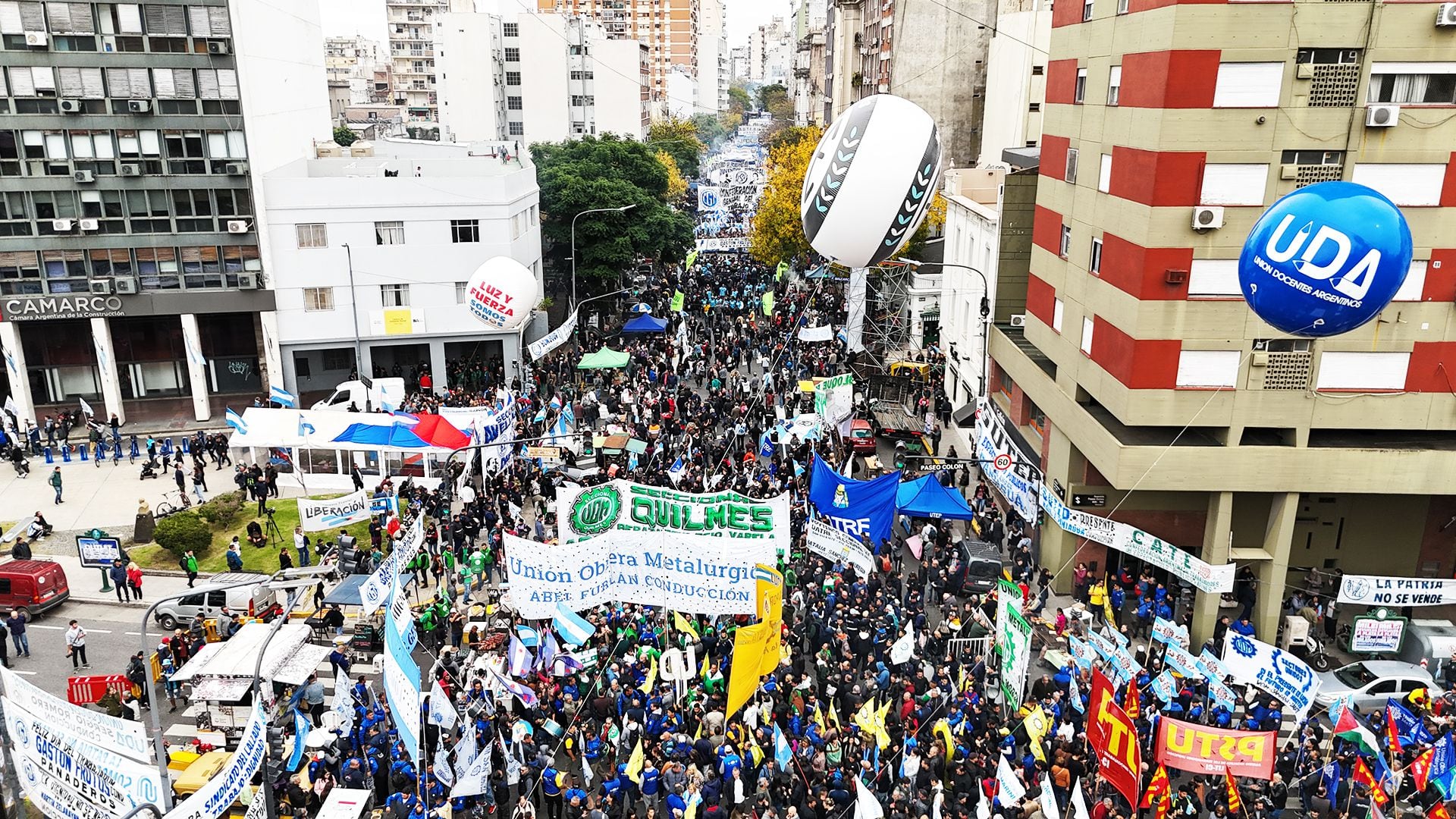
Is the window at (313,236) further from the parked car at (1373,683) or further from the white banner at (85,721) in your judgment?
the parked car at (1373,683)

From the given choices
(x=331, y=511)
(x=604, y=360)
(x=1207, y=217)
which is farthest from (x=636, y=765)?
(x=604, y=360)

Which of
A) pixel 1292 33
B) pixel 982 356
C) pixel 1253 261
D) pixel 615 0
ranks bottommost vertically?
pixel 982 356

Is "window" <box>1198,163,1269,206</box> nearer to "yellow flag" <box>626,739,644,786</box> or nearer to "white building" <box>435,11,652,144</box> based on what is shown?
"yellow flag" <box>626,739,644,786</box>

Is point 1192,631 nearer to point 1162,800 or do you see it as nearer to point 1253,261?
point 1162,800

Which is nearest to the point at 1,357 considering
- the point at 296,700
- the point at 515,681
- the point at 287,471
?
the point at 287,471

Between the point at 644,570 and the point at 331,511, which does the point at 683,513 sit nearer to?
the point at 644,570

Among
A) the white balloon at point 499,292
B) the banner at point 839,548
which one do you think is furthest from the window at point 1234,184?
the white balloon at point 499,292
